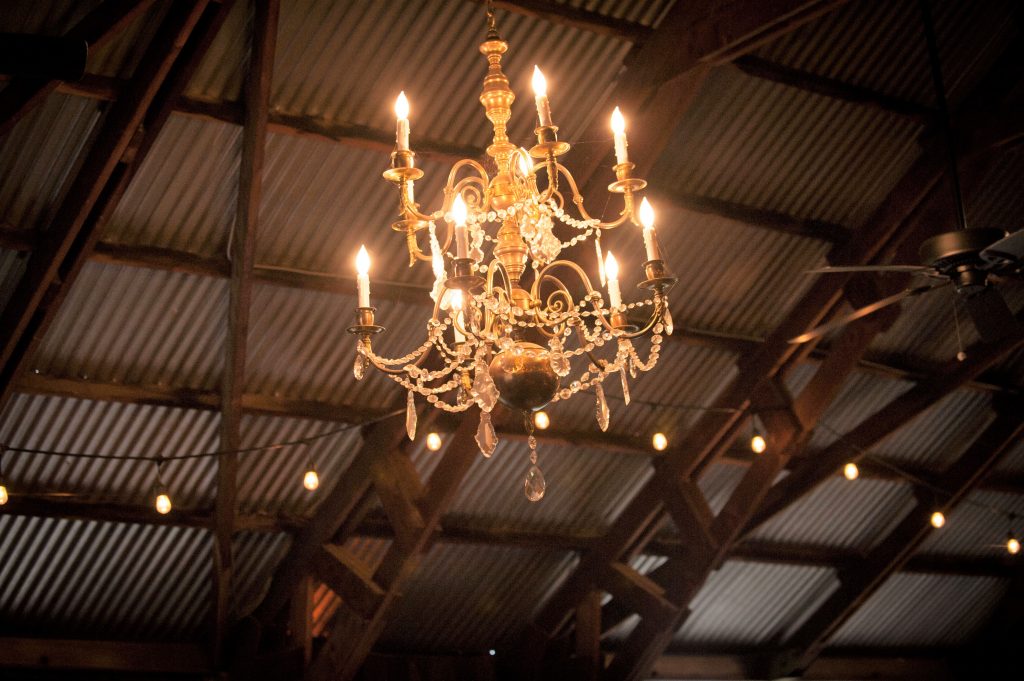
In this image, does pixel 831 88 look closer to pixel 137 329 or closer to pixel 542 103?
pixel 542 103

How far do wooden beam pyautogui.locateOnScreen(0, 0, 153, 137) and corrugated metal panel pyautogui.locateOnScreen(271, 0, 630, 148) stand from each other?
50.2 inches

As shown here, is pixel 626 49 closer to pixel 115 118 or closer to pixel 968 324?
pixel 115 118

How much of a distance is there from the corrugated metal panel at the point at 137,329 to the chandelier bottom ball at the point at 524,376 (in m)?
4.09

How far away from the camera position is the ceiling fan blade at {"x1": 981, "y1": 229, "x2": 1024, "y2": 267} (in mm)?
5383

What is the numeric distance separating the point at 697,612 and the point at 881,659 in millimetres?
2931

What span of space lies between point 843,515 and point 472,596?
4.02 m

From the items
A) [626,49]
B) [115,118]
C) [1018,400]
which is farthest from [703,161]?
[1018,400]

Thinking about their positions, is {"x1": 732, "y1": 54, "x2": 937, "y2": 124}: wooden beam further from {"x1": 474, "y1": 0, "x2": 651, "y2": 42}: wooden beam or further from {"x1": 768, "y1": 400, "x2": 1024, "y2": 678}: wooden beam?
{"x1": 768, "y1": 400, "x2": 1024, "y2": 678}: wooden beam

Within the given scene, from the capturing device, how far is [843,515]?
12844mm

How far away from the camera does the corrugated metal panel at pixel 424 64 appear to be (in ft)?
24.2

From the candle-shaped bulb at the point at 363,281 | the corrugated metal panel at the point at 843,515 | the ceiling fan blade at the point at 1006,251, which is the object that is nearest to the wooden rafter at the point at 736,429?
the corrugated metal panel at the point at 843,515

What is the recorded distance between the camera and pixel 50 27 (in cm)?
685

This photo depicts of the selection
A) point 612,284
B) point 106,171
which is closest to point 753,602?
point 106,171

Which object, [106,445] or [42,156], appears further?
[106,445]
